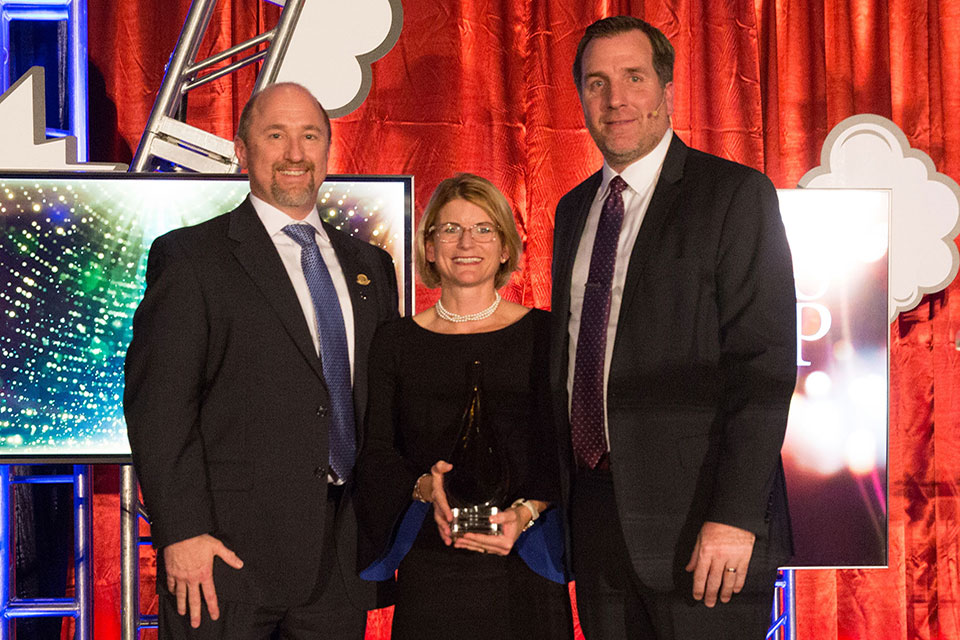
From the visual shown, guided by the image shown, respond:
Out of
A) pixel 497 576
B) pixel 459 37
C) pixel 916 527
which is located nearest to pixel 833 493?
pixel 916 527

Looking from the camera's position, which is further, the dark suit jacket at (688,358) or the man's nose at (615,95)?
the man's nose at (615,95)

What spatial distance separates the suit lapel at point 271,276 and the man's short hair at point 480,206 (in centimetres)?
33

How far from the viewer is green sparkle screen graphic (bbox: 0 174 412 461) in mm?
2412

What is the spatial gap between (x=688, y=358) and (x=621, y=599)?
44cm

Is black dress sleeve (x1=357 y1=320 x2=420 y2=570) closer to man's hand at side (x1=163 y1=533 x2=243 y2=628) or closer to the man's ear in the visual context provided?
man's hand at side (x1=163 y1=533 x2=243 y2=628)

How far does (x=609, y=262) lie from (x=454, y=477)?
0.50 metres

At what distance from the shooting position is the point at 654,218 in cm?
153

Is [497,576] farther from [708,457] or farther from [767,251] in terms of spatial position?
[767,251]

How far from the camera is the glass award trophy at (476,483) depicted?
1639 millimetres

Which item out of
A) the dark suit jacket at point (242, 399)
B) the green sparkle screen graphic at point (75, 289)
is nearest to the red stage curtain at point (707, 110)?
the green sparkle screen graphic at point (75, 289)

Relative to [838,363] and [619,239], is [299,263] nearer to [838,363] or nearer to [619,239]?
[619,239]

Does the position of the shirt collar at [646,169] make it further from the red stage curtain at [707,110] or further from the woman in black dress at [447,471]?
the red stage curtain at [707,110]

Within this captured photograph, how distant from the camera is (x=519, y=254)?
75.9 inches

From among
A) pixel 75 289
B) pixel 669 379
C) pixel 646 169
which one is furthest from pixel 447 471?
pixel 75 289
